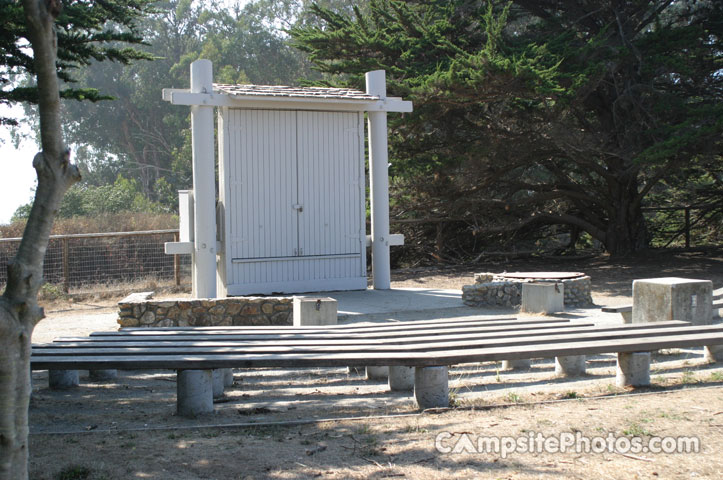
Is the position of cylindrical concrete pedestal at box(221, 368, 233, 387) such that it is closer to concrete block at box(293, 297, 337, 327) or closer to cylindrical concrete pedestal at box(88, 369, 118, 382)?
cylindrical concrete pedestal at box(88, 369, 118, 382)

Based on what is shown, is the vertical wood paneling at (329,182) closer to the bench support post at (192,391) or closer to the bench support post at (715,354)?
the bench support post at (715,354)

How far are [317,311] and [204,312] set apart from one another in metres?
1.99

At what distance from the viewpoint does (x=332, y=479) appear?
3.75m

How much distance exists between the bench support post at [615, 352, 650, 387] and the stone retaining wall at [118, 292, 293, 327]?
16.9 ft

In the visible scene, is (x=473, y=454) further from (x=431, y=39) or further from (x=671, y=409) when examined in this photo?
(x=431, y=39)

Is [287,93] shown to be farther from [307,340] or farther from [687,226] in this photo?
[687,226]

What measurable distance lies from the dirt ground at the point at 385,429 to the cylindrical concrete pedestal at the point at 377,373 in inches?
A: 3.7

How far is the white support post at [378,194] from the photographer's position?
42.2 ft

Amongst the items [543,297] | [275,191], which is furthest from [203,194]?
[543,297]

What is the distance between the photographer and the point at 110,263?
16.0 meters

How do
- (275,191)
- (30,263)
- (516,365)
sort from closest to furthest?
(30,263) < (516,365) < (275,191)

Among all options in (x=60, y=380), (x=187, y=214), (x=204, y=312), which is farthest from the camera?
(x=187, y=214)

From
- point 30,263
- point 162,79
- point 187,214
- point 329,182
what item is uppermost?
point 162,79

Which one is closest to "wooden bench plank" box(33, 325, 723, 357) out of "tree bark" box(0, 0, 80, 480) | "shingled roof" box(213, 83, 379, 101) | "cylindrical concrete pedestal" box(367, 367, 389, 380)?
"cylindrical concrete pedestal" box(367, 367, 389, 380)
